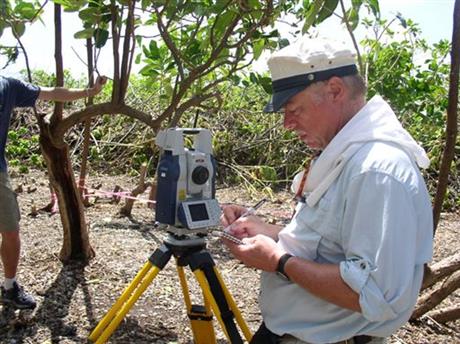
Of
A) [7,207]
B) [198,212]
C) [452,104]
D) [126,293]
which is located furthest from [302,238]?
[7,207]

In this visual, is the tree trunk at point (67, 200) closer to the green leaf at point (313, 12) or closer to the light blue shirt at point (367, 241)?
the green leaf at point (313, 12)

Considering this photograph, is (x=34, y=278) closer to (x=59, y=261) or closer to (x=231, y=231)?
(x=59, y=261)

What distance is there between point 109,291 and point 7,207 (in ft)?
2.50

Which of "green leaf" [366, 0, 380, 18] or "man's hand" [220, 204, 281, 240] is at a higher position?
"green leaf" [366, 0, 380, 18]

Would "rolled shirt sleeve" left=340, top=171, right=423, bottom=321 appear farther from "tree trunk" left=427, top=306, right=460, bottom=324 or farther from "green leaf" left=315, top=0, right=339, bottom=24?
"tree trunk" left=427, top=306, right=460, bottom=324

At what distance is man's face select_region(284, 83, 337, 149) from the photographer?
56.1 inches

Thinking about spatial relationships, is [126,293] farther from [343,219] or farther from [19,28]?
[19,28]

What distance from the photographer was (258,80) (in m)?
3.38

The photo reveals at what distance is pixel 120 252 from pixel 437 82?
353cm

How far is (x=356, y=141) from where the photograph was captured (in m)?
1.37

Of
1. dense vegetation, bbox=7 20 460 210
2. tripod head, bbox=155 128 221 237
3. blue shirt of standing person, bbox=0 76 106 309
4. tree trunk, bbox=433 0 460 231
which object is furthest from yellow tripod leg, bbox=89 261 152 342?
dense vegetation, bbox=7 20 460 210

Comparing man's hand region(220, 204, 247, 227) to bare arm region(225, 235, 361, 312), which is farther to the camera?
man's hand region(220, 204, 247, 227)

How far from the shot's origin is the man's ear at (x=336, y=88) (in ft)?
4.63

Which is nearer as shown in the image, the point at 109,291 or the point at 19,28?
the point at 19,28
